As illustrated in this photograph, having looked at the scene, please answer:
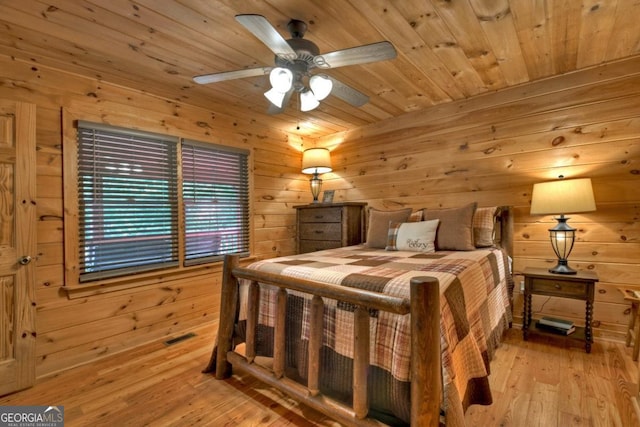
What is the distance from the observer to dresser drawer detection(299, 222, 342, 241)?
3.40 meters

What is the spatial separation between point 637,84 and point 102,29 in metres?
3.64

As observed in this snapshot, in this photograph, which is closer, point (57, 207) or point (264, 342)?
point (264, 342)

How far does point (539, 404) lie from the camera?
1.63 meters

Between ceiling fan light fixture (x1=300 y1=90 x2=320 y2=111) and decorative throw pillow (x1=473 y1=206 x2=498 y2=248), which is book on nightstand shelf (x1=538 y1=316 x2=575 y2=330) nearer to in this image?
decorative throw pillow (x1=473 y1=206 x2=498 y2=248)

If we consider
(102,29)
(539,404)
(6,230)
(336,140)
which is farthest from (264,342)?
(336,140)

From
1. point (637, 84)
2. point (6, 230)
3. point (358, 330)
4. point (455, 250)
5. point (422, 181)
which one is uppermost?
point (637, 84)

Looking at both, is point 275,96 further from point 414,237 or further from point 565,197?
point 565,197

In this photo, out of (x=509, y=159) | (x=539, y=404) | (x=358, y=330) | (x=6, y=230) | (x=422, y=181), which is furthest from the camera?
(x=422, y=181)

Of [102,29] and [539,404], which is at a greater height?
[102,29]

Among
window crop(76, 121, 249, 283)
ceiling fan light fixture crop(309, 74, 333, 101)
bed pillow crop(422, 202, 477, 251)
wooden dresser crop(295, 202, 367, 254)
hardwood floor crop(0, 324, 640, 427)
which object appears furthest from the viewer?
wooden dresser crop(295, 202, 367, 254)

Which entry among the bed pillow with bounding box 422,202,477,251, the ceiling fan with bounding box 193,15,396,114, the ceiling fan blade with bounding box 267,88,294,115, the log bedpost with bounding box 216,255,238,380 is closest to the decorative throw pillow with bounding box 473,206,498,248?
the bed pillow with bounding box 422,202,477,251

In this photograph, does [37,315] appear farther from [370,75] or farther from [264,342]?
[370,75]

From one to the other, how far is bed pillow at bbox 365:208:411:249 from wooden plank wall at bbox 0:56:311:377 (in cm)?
160

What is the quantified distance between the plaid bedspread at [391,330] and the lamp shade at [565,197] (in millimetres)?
774
